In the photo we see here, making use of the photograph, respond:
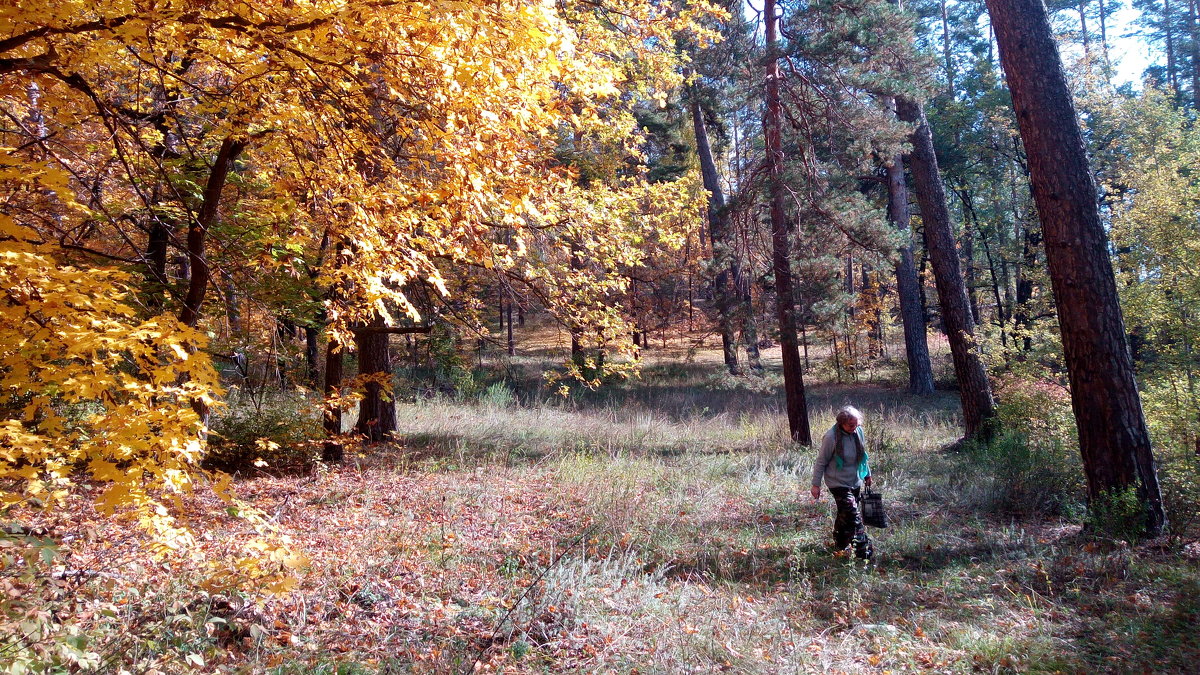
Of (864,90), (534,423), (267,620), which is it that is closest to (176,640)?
(267,620)

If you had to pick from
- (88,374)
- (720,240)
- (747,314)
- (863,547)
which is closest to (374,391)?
(88,374)

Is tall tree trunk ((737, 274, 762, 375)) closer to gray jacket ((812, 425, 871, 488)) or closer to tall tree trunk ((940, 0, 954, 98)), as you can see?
gray jacket ((812, 425, 871, 488))

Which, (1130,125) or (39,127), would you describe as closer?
A: (39,127)

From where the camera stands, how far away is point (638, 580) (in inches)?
215

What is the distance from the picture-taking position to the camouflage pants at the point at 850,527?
6273 mm

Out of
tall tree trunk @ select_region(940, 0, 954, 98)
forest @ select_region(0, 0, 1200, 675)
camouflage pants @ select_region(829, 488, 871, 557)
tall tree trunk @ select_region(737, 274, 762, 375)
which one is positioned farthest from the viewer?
tall tree trunk @ select_region(940, 0, 954, 98)

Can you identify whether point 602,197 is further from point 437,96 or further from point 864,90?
point 864,90

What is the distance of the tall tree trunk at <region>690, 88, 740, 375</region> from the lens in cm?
1259

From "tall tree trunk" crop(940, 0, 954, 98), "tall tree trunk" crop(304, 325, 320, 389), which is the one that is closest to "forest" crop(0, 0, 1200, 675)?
"tall tree trunk" crop(304, 325, 320, 389)

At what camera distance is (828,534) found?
6.92 metres

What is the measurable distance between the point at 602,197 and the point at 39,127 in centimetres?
646

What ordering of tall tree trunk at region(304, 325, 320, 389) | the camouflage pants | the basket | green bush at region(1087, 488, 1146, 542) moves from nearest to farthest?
green bush at region(1087, 488, 1146, 542)
the camouflage pants
the basket
tall tree trunk at region(304, 325, 320, 389)

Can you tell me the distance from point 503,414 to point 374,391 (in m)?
4.52

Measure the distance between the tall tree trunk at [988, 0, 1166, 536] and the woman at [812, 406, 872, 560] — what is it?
228cm
